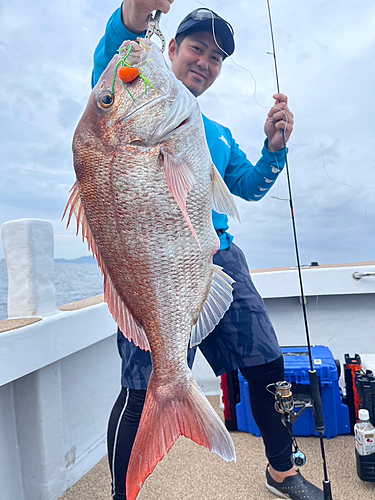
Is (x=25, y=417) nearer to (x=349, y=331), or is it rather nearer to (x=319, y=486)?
(x=319, y=486)

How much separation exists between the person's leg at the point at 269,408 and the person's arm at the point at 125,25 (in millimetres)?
1392

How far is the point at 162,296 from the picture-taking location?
3.76 ft

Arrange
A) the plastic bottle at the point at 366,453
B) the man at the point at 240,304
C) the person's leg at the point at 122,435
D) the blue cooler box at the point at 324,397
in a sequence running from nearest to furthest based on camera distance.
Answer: the person's leg at the point at 122,435 < the man at the point at 240,304 < the plastic bottle at the point at 366,453 < the blue cooler box at the point at 324,397

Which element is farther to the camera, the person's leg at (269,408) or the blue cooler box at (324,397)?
the blue cooler box at (324,397)

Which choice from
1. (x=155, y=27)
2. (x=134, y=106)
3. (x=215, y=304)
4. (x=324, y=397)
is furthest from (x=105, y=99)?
(x=324, y=397)

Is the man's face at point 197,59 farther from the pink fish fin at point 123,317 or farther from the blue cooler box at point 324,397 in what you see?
the blue cooler box at point 324,397

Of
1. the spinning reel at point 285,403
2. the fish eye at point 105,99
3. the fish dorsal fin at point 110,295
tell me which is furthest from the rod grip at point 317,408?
the fish eye at point 105,99

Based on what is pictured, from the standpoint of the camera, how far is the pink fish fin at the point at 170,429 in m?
1.09

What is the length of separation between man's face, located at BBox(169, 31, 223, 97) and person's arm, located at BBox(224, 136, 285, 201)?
40 cm

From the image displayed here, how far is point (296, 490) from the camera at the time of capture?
70.9 inches

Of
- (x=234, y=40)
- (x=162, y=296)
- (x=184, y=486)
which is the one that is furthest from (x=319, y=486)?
(x=234, y=40)

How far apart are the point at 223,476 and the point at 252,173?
163 centimetres

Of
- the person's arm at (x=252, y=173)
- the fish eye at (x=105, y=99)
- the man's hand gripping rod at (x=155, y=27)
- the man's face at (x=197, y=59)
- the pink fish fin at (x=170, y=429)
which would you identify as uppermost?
the man's face at (x=197, y=59)

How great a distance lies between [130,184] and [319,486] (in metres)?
1.87
